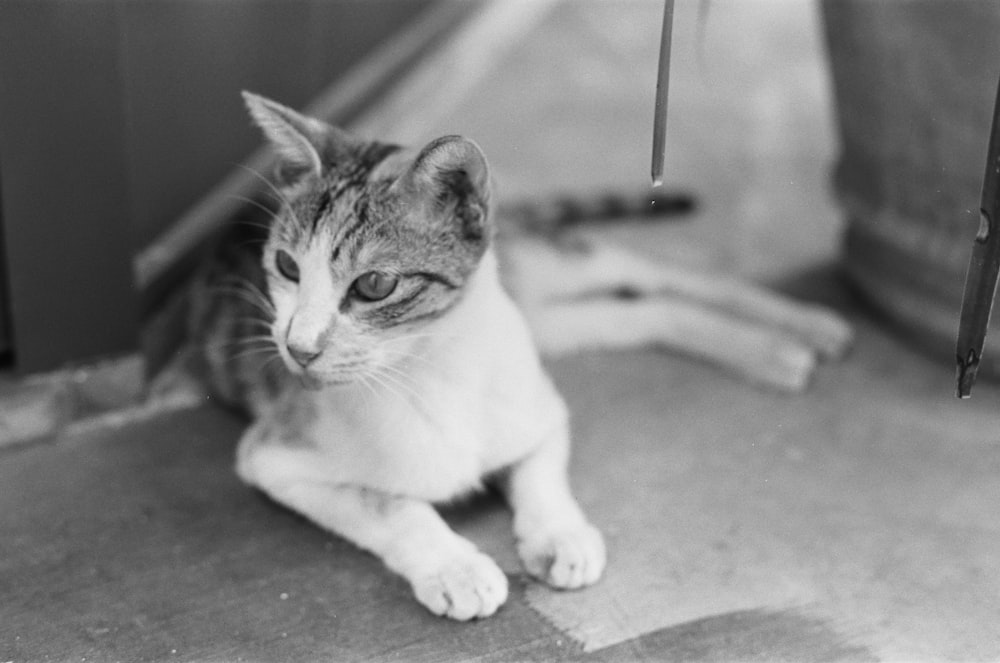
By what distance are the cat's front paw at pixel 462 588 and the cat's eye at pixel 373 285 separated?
0.43 meters

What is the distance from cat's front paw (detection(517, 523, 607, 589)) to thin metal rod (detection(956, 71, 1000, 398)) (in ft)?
2.09

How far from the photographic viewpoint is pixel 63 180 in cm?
202

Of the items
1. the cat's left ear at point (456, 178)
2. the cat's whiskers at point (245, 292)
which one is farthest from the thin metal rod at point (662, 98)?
the cat's whiskers at point (245, 292)

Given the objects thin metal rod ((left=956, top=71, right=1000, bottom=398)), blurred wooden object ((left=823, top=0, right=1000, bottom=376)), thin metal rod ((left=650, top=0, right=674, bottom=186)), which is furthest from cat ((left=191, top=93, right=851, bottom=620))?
blurred wooden object ((left=823, top=0, right=1000, bottom=376))

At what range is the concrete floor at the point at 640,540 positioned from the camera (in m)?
1.58

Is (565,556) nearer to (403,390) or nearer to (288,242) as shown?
(403,390)

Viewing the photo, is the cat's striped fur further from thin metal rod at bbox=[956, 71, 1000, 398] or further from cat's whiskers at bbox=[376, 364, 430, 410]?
thin metal rod at bbox=[956, 71, 1000, 398]

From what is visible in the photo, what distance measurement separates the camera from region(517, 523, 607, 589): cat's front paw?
167cm

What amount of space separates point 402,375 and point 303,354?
7.6 inches

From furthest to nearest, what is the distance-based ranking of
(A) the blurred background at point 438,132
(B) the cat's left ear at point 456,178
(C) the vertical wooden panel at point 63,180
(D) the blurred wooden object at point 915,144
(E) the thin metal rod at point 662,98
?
(D) the blurred wooden object at point 915,144 < (A) the blurred background at point 438,132 < (C) the vertical wooden panel at point 63,180 < (B) the cat's left ear at point 456,178 < (E) the thin metal rod at point 662,98

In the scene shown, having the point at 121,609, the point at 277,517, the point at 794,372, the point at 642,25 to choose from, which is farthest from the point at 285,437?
the point at 642,25

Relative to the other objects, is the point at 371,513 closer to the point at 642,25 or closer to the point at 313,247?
the point at 313,247

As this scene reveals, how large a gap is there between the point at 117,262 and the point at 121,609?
82 cm

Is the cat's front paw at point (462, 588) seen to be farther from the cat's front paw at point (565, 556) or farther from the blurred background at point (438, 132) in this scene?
the blurred background at point (438, 132)
